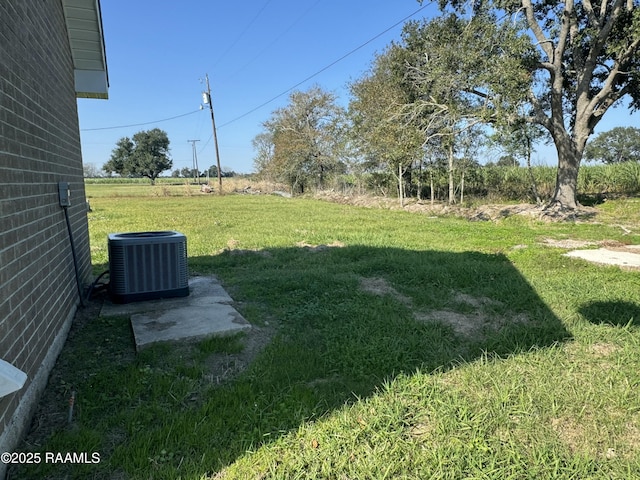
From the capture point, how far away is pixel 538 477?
5.61 ft

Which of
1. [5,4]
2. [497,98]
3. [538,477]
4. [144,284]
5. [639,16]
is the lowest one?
[538,477]

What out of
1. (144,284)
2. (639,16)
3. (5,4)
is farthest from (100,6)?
(639,16)

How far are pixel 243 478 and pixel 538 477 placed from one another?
1.30m

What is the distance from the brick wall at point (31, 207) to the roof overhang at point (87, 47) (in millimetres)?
796

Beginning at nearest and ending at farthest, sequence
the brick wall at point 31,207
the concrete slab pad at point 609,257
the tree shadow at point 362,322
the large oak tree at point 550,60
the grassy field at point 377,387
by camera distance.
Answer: the grassy field at point 377,387, the brick wall at point 31,207, the tree shadow at point 362,322, the concrete slab pad at point 609,257, the large oak tree at point 550,60

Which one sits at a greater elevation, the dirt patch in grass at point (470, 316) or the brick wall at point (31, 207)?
the brick wall at point (31, 207)

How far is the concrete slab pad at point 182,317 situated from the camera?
3.11 metres

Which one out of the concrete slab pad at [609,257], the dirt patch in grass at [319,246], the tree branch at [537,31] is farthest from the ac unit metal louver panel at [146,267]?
the tree branch at [537,31]

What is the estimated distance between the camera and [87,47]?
5.08m

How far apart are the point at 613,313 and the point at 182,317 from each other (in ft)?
12.9

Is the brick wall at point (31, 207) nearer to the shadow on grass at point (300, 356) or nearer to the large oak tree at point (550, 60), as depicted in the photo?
the shadow on grass at point (300, 356)

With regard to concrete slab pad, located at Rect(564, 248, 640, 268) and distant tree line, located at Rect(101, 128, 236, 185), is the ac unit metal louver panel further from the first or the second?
distant tree line, located at Rect(101, 128, 236, 185)

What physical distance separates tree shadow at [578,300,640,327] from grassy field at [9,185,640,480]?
0.08 ft

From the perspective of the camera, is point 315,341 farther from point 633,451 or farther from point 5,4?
point 5,4
